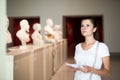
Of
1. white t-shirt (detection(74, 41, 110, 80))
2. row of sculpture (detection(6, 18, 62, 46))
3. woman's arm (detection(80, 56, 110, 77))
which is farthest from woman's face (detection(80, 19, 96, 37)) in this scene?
row of sculpture (detection(6, 18, 62, 46))

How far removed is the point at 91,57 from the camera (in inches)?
86.6

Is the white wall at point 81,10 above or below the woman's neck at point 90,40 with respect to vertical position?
above

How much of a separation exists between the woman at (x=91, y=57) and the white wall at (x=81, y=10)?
11455 millimetres

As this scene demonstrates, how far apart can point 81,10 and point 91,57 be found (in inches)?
462

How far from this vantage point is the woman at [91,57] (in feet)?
7.02

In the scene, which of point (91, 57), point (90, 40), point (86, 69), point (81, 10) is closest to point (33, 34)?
point (90, 40)

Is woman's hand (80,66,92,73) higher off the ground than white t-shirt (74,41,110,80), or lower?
lower

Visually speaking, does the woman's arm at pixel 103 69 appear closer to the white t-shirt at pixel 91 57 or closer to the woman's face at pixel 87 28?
the white t-shirt at pixel 91 57

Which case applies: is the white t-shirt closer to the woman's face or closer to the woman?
the woman

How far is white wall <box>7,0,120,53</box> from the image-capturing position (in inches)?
531

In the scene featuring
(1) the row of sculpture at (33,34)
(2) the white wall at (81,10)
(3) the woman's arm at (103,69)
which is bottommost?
(3) the woman's arm at (103,69)

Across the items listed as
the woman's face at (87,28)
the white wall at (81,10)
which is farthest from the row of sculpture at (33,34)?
the white wall at (81,10)

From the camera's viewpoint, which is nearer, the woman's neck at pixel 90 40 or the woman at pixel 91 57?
the woman at pixel 91 57

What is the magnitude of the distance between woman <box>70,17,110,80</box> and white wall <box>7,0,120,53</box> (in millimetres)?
11455
